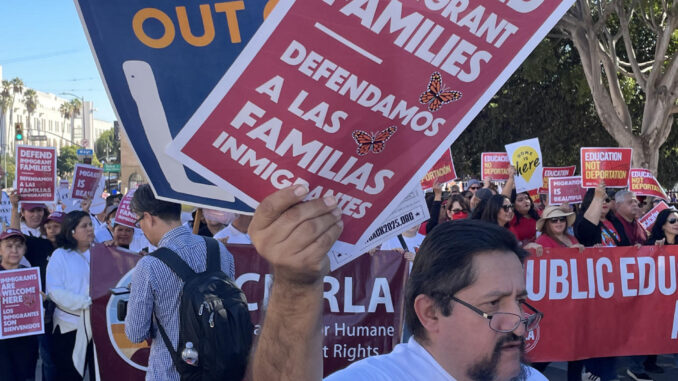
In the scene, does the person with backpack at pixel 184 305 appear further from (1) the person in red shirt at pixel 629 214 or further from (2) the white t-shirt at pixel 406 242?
(1) the person in red shirt at pixel 629 214

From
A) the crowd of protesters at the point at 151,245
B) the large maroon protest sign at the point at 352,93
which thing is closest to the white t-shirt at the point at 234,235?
the crowd of protesters at the point at 151,245

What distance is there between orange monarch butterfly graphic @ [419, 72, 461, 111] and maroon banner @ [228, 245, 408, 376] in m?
5.52

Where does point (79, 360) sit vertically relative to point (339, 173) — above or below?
below

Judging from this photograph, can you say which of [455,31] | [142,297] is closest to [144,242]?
[142,297]

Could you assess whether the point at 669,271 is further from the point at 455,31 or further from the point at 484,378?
the point at 455,31

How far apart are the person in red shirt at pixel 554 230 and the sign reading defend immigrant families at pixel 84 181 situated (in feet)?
20.4

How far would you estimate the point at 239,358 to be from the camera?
3.73 m

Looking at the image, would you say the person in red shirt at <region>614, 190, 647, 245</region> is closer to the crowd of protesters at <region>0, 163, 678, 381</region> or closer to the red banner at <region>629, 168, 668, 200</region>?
the crowd of protesters at <region>0, 163, 678, 381</region>

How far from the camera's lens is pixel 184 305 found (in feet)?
12.4

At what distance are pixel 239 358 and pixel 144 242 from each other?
5425 millimetres

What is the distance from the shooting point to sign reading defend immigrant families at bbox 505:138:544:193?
38.4 ft

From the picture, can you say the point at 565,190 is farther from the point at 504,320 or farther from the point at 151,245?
the point at 504,320

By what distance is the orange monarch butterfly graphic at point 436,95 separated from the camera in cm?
156

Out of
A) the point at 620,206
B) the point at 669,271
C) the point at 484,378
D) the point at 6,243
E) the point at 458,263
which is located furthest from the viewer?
the point at 620,206
